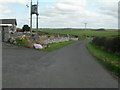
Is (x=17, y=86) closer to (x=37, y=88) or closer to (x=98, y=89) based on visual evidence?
(x=37, y=88)

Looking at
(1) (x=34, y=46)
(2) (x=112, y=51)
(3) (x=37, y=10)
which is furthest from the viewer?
(3) (x=37, y=10)

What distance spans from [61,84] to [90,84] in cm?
102

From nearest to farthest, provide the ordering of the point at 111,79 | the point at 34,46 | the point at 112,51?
the point at 111,79, the point at 112,51, the point at 34,46

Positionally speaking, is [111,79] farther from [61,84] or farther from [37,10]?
[37,10]

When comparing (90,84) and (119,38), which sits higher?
(119,38)

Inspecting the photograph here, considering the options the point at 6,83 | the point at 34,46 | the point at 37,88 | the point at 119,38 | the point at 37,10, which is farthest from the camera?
the point at 37,10

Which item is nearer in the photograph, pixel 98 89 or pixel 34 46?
pixel 98 89

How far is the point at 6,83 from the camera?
5934 millimetres

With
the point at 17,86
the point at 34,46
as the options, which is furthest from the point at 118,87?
the point at 34,46

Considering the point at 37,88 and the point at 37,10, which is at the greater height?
the point at 37,10

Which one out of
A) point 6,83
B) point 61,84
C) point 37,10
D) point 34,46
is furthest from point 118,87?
point 37,10

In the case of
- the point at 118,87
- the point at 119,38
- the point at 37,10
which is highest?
the point at 37,10

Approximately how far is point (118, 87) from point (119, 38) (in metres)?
10.0

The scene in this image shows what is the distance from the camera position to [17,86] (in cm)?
562
